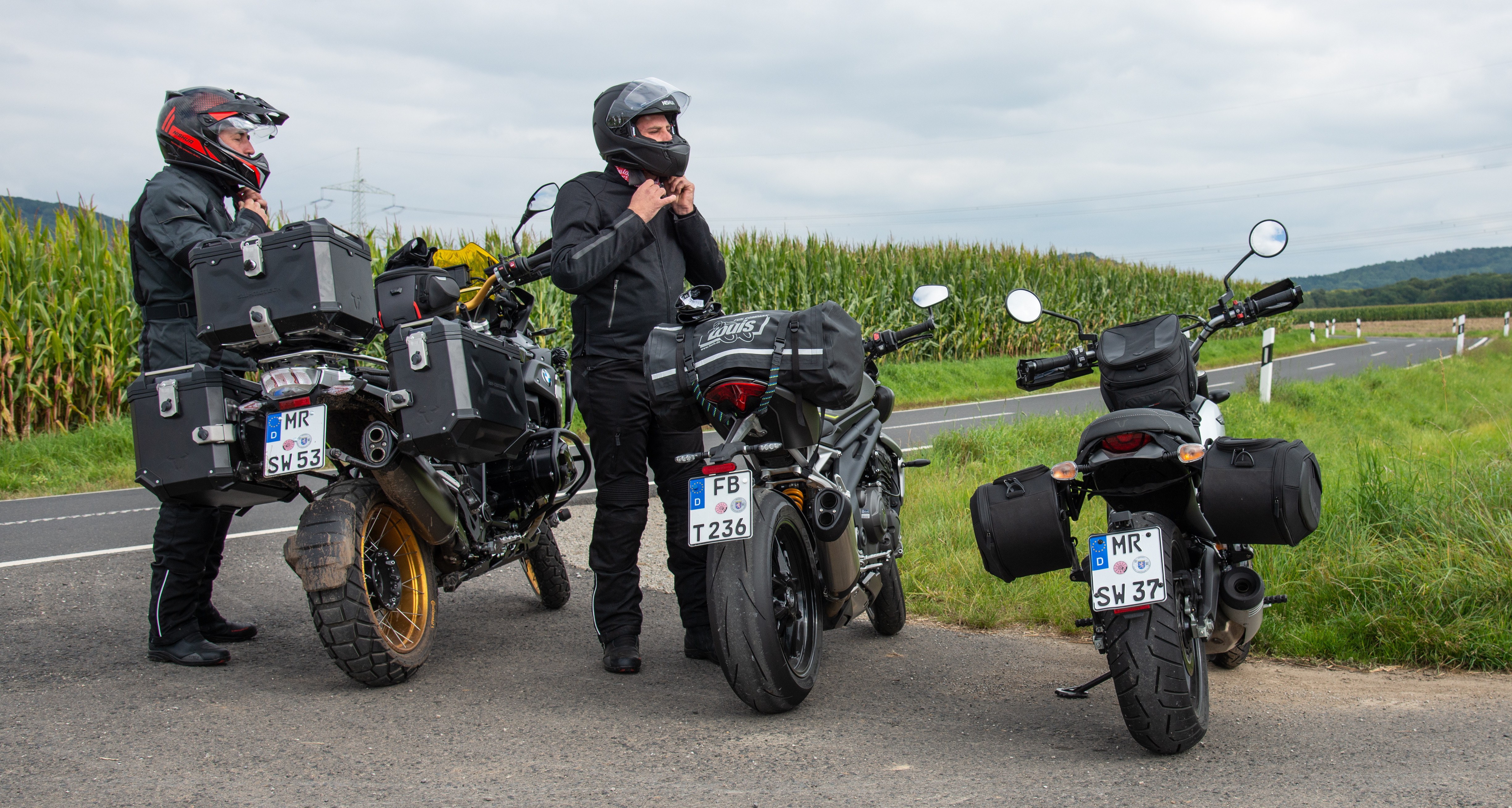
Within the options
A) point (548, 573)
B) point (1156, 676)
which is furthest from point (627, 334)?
point (1156, 676)

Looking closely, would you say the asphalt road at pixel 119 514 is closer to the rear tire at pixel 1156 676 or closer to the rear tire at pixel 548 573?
the rear tire at pixel 548 573

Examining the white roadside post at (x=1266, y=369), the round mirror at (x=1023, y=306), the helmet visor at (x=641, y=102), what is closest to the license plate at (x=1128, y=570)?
the round mirror at (x=1023, y=306)

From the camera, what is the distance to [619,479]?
4254 millimetres

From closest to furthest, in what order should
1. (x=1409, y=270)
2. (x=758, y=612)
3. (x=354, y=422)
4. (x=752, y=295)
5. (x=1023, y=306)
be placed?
(x=758, y=612)
(x=354, y=422)
(x=1023, y=306)
(x=752, y=295)
(x=1409, y=270)

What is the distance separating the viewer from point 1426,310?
7688 centimetres

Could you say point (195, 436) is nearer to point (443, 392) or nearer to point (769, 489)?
point (443, 392)

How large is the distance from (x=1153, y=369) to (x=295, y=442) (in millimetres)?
2887

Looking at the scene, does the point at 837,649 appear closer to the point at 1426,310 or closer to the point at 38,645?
the point at 38,645

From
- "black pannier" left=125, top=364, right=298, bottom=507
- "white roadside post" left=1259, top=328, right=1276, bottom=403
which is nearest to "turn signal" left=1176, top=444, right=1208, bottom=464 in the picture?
"black pannier" left=125, top=364, right=298, bottom=507

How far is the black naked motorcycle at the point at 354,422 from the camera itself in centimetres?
371

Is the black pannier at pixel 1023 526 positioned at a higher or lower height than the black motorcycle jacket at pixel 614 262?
lower

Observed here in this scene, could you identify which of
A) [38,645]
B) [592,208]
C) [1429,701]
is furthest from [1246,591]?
[38,645]

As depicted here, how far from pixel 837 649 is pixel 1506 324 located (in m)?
35.3

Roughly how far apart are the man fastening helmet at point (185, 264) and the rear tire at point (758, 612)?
7.00 feet
